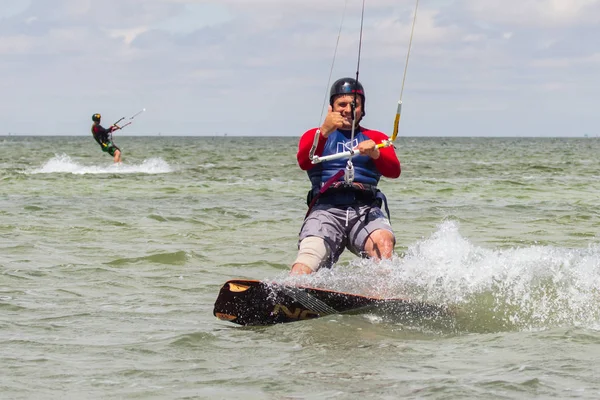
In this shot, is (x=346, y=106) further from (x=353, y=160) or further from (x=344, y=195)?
(x=344, y=195)

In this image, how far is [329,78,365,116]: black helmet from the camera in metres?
6.88

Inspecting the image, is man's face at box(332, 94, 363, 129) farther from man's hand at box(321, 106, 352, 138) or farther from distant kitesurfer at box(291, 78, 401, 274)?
man's hand at box(321, 106, 352, 138)

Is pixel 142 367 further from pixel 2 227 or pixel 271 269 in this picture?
pixel 2 227

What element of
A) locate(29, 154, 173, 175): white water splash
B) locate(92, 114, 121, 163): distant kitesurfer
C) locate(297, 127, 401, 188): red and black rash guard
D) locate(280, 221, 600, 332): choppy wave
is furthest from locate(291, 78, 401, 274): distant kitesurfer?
locate(29, 154, 173, 175): white water splash

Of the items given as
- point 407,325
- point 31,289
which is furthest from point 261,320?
point 31,289

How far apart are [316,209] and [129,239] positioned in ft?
19.1

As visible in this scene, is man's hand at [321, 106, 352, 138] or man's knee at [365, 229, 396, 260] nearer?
man's hand at [321, 106, 352, 138]

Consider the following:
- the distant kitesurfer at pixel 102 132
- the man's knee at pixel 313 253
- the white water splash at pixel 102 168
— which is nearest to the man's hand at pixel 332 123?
the man's knee at pixel 313 253

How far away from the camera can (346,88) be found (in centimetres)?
689

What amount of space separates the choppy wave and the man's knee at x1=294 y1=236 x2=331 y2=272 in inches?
3.6

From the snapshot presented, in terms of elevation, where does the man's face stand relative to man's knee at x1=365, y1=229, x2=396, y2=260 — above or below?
above

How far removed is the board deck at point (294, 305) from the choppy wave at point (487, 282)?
12 centimetres

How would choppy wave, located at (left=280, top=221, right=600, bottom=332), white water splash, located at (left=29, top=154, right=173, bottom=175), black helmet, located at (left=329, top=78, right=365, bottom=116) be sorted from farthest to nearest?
white water splash, located at (left=29, top=154, right=173, bottom=175) → black helmet, located at (left=329, top=78, right=365, bottom=116) → choppy wave, located at (left=280, top=221, right=600, bottom=332)

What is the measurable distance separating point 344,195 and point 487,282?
137 cm
